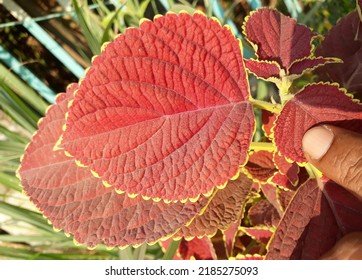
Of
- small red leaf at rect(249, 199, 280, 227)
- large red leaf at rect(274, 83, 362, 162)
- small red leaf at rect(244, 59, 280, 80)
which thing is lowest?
small red leaf at rect(249, 199, 280, 227)

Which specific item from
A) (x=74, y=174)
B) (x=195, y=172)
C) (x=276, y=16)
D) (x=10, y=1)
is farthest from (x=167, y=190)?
(x=10, y=1)

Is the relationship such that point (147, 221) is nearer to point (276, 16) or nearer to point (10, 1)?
point (276, 16)

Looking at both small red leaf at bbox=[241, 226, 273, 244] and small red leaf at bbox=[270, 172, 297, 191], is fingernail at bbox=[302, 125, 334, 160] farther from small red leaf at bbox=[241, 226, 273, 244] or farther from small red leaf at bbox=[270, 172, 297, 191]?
small red leaf at bbox=[241, 226, 273, 244]

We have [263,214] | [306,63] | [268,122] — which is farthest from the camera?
[263,214]

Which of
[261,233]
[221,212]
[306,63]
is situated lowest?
[261,233]

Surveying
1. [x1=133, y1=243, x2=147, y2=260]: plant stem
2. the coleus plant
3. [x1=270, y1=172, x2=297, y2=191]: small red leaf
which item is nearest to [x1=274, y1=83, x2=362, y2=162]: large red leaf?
the coleus plant

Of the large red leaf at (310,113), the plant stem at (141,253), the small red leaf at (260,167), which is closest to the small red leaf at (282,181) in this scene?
the small red leaf at (260,167)

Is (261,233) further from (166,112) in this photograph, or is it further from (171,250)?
(166,112)

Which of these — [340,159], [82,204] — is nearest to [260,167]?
[340,159]
